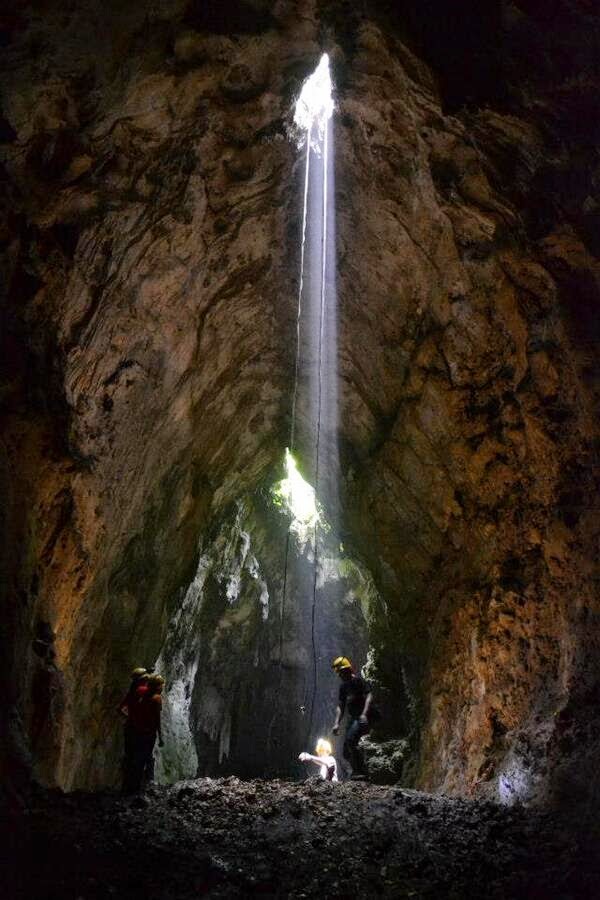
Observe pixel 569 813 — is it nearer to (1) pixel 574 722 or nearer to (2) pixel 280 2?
(1) pixel 574 722

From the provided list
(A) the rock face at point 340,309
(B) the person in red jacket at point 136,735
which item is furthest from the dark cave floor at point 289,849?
(A) the rock face at point 340,309

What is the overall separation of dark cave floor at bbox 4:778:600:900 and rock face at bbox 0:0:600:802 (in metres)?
0.79

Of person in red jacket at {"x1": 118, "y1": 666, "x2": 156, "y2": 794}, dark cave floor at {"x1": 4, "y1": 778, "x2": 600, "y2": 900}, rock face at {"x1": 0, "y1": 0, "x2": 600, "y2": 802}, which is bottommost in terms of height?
dark cave floor at {"x1": 4, "y1": 778, "x2": 600, "y2": 900}

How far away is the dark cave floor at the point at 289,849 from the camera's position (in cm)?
354

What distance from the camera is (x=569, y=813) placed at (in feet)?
17.0

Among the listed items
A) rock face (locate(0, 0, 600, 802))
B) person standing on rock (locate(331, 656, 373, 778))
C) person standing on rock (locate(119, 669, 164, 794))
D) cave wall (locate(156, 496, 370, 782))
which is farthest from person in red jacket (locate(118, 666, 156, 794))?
cave wall (locate(156, 496, 370, 782))

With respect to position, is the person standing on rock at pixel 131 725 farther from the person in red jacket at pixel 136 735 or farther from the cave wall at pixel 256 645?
the cave wall at pixel 256 645

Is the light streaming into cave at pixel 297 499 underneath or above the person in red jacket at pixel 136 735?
above

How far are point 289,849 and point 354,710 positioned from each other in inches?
167

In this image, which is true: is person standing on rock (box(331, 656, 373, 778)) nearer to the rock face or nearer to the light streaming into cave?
the rock face

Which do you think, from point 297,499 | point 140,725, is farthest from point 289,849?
point 297,499

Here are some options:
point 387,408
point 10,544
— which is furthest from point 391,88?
point 10,544

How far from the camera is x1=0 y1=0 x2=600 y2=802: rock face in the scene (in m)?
6.28

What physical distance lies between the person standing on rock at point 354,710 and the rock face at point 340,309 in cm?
129
